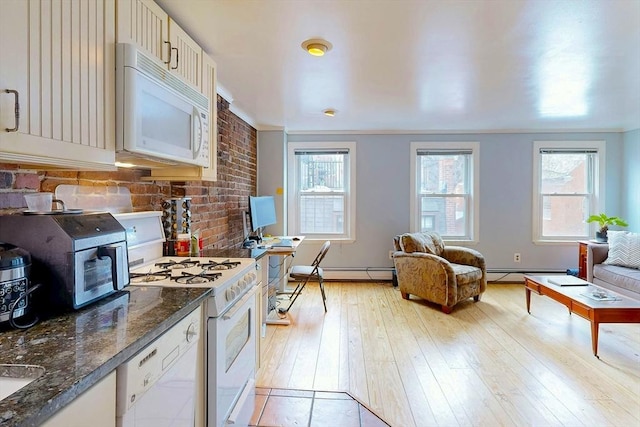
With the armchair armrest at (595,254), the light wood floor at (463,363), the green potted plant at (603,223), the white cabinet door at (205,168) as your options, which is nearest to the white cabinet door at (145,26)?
the white cabinet door at (205,168)

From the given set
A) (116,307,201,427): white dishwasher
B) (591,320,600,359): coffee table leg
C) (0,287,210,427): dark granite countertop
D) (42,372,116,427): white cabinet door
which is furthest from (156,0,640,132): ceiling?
(591,320,600,359): coffee table leg

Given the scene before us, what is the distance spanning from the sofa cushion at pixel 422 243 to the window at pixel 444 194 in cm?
58

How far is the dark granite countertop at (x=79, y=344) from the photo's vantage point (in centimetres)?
65

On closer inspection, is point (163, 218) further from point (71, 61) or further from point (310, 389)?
point (310, 389)

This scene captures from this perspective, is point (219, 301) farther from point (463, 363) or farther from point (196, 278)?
point (463, 363)

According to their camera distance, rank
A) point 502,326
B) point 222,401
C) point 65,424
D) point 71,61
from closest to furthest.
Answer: point 65,424
point 71,61
point 222,401
point 502,326

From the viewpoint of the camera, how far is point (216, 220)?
10.1ft

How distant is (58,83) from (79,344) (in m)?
0.77

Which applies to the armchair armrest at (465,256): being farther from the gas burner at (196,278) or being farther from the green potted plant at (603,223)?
the gas burner at (196,278)

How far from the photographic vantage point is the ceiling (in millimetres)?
1724

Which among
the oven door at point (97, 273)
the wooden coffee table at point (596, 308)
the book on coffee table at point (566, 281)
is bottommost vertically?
the wooden coffee table at point (596, 308)

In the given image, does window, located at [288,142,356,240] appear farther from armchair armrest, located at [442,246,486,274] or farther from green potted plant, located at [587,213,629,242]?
green potted plant, located at [587,213,629,242]

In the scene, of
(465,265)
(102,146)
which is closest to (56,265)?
(102,146)

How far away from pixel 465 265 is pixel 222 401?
3.48 metres
